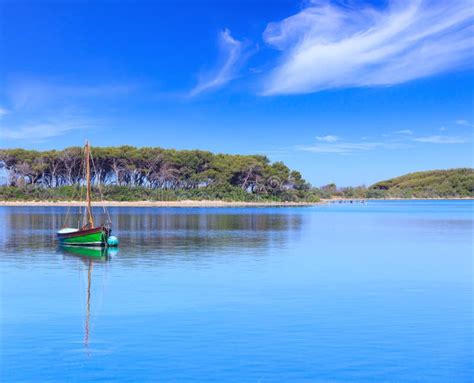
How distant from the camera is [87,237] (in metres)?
35.2

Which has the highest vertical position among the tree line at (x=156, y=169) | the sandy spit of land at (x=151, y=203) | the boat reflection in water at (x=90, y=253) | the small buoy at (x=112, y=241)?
the tree line at (x=156, y=169)

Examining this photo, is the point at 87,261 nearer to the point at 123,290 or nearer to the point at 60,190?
the point at 123,290

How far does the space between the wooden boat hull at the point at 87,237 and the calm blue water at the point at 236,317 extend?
9.03 ft

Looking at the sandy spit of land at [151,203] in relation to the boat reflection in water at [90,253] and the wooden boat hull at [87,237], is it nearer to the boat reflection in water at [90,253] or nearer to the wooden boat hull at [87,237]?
the wooden boat hull at [87,237]

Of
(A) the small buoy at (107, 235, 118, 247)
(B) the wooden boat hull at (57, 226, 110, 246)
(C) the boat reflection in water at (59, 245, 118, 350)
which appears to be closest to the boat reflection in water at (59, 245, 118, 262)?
(C) the boat reflection in water at (59, 245, 118, 350)

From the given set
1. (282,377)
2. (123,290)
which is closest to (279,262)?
(123,290)

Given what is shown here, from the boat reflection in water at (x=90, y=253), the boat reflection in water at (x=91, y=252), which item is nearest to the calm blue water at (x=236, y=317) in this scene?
the boat reflection in water at (x=90, y=253)

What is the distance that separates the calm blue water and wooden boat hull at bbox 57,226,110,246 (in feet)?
9.03

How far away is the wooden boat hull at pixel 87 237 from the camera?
34.5 m

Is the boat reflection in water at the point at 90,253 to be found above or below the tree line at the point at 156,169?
below

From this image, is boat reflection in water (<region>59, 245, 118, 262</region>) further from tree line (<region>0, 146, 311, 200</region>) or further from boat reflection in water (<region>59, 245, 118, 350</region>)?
tree line (<region>0, 146, 311, 200</region>)

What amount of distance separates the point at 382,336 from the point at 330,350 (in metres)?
2.01

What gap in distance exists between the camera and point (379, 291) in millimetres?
21234

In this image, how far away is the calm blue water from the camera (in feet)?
40.8
